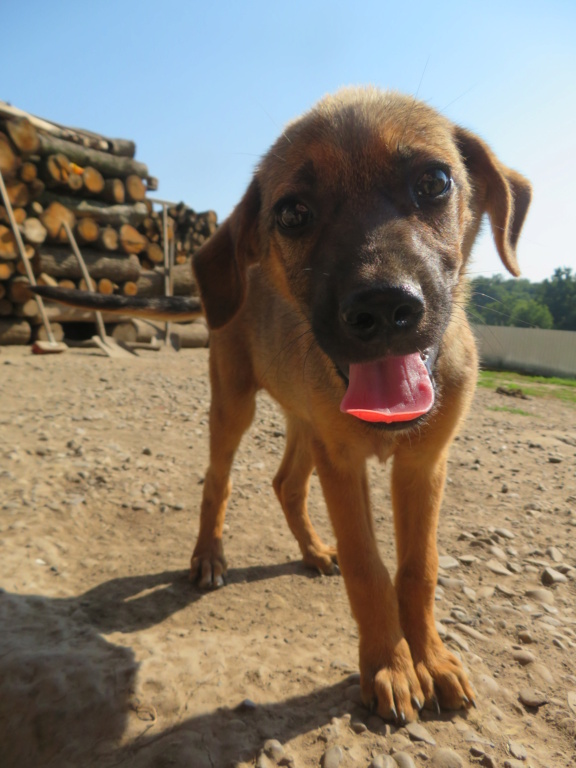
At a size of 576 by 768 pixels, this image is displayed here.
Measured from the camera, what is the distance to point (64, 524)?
3.64 metres

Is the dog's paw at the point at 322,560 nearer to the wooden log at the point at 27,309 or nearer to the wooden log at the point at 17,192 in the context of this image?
the wooden log at the point at 27,309

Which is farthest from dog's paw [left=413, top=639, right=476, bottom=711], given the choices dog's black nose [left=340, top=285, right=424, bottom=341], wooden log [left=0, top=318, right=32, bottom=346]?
wooden log [left=0, top=318, right=32, bottom=346]

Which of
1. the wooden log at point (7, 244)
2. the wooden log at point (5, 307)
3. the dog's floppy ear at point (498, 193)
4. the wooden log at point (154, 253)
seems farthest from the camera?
the wooden log at point (154, 253)

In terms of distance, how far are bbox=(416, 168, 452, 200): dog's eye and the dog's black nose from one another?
0.63 meters

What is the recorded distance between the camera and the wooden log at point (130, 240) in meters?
12.0

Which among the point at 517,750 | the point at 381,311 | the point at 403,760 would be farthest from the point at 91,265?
the point at 517,750

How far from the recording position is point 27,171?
32.7 ft

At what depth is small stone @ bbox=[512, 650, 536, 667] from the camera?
2428 mm

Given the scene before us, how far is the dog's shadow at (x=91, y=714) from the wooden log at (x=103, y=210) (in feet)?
32.5

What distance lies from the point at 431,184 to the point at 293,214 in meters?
0.55

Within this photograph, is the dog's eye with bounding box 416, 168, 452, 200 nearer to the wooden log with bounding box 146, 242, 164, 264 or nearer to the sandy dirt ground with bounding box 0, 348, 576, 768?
the sandy dirt ground with bounding box 0, 348, 576, 768

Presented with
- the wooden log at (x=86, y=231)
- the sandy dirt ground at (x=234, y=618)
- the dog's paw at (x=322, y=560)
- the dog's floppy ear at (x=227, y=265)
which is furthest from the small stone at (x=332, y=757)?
the wooden log at (x=86, y=231)

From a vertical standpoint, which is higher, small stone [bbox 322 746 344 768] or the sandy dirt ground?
small stone [bbox 322 746 344 768]

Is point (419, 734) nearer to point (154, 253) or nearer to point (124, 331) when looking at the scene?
point (124, 331)
